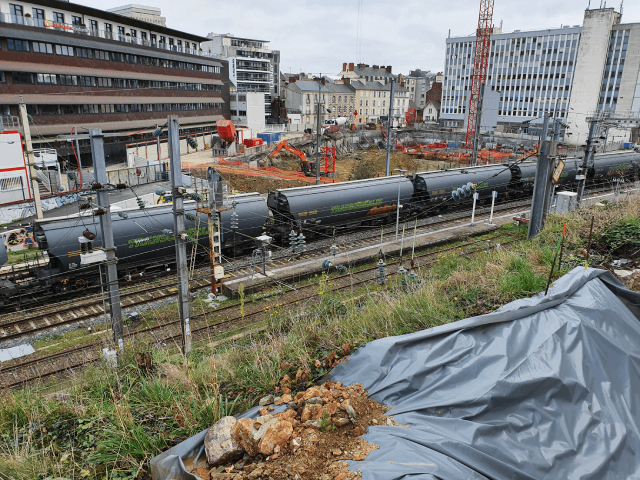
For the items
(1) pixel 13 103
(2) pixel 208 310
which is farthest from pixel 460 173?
(1) pixel 13 103

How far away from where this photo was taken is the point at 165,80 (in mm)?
52969

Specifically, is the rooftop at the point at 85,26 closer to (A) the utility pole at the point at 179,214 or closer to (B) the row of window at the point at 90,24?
(B) the row of window at the point at 90,24

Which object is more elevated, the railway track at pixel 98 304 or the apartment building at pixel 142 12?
the apartment building at pixel 142 12

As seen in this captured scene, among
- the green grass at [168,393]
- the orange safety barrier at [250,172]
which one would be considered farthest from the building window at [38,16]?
the green grass at [168,393]

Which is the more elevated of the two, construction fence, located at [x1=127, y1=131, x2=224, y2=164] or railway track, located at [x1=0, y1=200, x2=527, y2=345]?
construction fence, located at [x1=127, y1=131, x2=224, y2=164]

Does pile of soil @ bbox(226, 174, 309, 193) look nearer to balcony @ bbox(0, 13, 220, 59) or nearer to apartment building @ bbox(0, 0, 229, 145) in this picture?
apartment building @ bbox(0, 0, 229, 145)

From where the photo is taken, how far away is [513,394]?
4.52 metres

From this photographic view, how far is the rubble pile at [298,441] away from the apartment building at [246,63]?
8008 cm

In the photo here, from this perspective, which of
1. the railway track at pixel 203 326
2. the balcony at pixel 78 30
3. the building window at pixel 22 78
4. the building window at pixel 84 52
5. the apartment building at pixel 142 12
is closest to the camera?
the railway track at pixel 203 326

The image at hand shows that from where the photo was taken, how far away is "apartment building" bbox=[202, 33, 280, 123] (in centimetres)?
8112

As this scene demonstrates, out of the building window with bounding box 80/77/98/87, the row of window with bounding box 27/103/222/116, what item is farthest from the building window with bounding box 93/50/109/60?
the row of window with bounding box 27/103/222/116

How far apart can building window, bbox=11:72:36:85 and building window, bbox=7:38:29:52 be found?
72.2 inches

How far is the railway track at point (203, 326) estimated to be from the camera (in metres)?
10.9

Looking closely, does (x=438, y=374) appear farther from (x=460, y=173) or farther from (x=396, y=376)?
(x=460, y=173)
